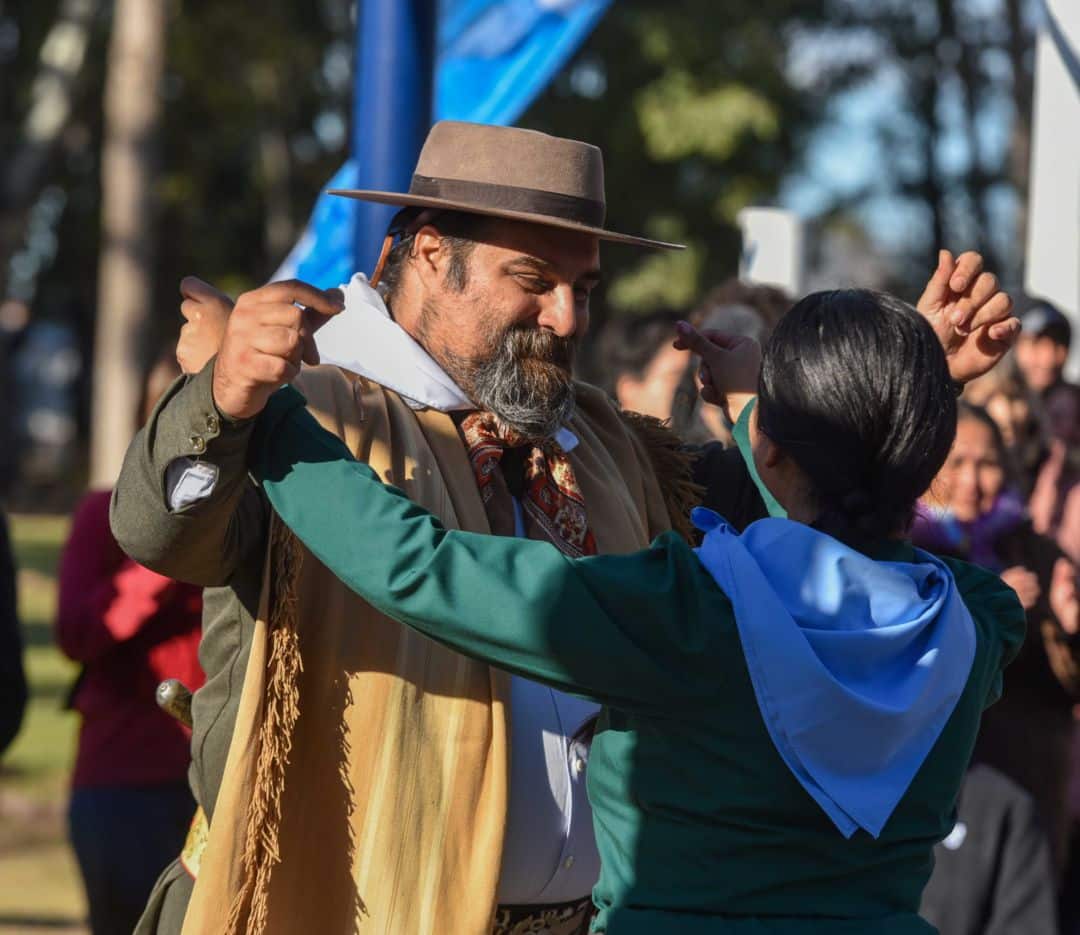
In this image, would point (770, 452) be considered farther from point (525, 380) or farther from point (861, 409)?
point (525, 380)

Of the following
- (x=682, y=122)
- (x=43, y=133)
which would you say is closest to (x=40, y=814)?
(x=43, y=133)

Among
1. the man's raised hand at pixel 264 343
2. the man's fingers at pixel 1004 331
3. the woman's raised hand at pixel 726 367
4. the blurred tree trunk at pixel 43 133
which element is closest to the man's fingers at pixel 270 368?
the man's raised hand at pixel 264 343

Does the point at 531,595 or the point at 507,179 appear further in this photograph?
the point at 507,179

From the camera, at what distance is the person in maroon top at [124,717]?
4.75 metres

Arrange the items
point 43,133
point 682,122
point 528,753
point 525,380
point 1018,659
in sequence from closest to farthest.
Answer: point 528,753, point 525,380, point 1018,659, point 43,133, point 682,122

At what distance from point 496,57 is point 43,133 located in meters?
10.4

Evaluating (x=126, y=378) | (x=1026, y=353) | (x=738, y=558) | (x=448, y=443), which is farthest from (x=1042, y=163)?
(x=126, y=378)

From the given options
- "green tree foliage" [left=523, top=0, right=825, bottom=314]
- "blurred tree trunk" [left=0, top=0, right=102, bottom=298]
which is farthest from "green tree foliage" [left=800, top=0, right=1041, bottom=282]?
"blurred tree trunk" [left=0, top=0, right=102, bottom=298]

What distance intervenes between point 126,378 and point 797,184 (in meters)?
12.7

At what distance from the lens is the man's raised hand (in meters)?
2.38

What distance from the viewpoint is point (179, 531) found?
2576 mm

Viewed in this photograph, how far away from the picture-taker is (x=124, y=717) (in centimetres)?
485

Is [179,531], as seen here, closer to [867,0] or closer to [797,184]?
[797,184]

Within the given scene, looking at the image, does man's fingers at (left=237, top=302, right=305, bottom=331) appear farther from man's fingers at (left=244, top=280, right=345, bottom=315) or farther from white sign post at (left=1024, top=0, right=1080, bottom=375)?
white sign post at (left=1024, top=0, right=1080, bottom=375)
